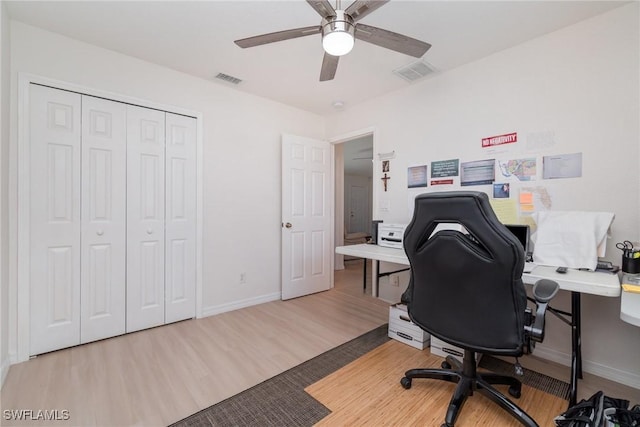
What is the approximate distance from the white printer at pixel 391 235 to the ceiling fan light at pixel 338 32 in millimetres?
1736

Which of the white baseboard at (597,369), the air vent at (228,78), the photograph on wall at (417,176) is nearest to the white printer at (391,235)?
the photograph on wall at (417,176)

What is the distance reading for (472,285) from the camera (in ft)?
4.48

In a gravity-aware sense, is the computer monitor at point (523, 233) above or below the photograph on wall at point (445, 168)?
below

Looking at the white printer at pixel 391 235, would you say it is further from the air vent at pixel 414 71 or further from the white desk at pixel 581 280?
the air vent at pixel 414 71

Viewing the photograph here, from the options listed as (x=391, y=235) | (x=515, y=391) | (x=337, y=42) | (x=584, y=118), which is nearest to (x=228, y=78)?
(x=337, y=42)

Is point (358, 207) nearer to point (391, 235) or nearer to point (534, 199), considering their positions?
point (391, 235)

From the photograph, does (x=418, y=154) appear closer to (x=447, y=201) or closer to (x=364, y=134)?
(x=364, y=134)

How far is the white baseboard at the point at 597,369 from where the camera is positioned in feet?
5.97

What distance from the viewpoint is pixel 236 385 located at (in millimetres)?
1812

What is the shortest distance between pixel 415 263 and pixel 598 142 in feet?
5.46

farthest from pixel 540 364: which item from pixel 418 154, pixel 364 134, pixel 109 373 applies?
pixel 109 373

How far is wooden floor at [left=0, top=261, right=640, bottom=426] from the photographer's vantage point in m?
1.62

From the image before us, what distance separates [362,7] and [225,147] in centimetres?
213

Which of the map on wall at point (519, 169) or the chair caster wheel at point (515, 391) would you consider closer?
the chair caster wheel at point (515, 391)
